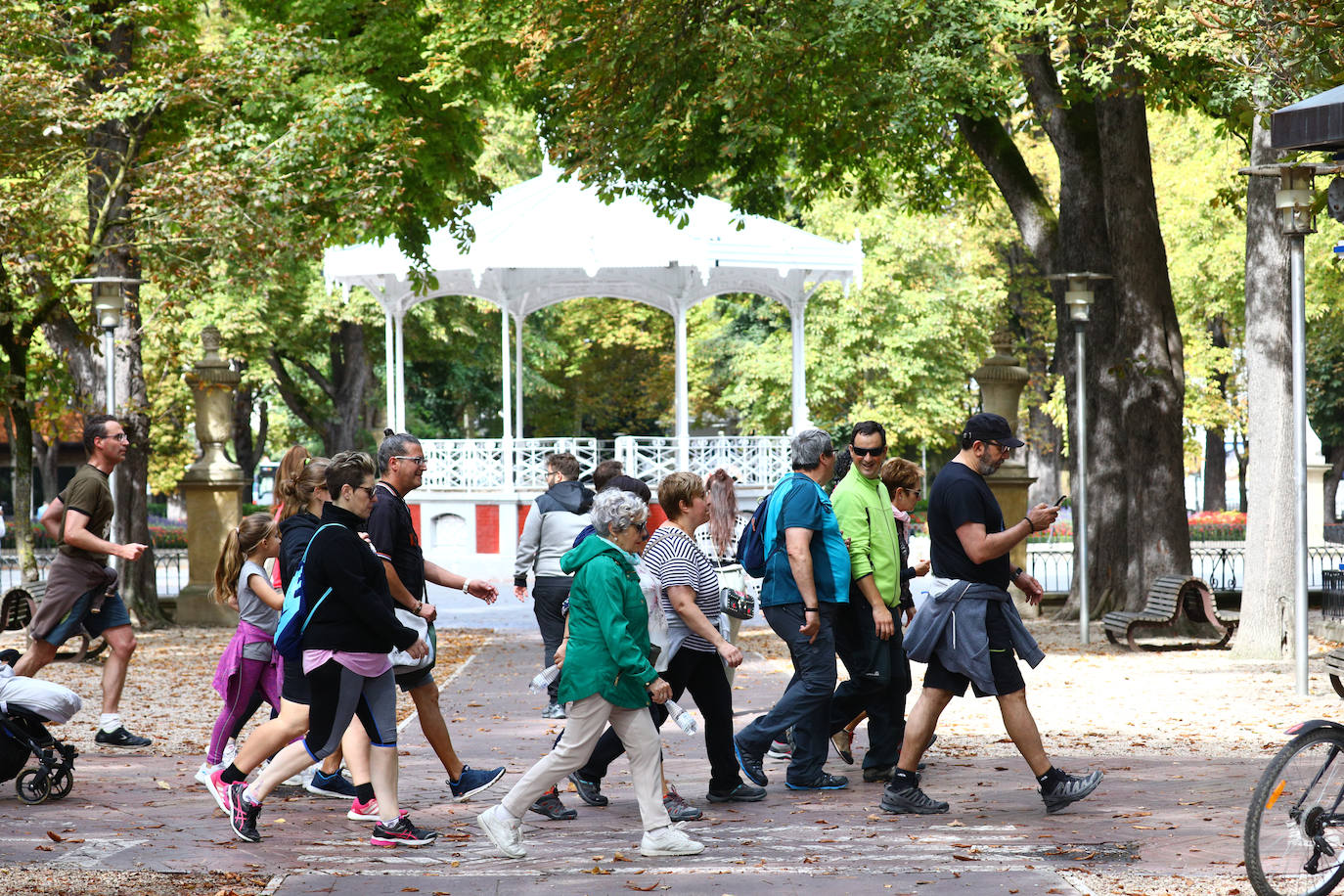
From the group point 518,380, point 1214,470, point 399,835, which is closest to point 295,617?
point 399,835

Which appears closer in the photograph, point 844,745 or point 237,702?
point 237,702

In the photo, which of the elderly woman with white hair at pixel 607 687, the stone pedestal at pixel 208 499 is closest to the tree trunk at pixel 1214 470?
the stone pedestal at pixel 208 499

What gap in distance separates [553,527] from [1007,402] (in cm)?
1124

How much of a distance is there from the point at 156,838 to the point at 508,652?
8.69 meters

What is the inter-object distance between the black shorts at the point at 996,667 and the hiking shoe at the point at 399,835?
229 cm

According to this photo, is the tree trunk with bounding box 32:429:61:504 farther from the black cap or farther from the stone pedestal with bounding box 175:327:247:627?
the black cap

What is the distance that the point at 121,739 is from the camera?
8922 millimetres

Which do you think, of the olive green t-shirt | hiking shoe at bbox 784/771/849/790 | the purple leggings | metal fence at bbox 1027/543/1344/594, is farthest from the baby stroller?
metal fence at bbox 1027/543/1344/594

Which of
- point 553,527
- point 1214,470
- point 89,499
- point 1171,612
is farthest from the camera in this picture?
point 1214,470

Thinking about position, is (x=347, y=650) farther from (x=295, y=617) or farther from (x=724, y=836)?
(x=724, y=836)

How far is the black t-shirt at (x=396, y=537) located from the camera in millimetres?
6695

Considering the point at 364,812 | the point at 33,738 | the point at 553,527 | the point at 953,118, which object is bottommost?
the point at 364,812

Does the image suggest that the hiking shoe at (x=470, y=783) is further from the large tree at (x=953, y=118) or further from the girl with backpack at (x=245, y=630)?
the large tree at (x=953, y=118)

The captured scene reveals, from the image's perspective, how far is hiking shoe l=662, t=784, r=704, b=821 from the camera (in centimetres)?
666
